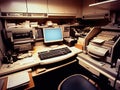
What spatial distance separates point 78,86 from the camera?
1.13 meters

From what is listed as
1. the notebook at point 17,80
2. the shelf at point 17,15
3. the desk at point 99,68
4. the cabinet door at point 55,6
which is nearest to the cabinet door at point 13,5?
the shelf at point 17,15

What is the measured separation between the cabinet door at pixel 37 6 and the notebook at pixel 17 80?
3.57 feet

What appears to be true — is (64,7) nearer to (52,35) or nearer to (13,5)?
(52,35)

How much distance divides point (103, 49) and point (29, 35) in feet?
4.04

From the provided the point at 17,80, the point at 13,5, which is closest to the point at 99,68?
the point at 17,80

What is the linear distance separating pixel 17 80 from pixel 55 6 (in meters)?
1.48

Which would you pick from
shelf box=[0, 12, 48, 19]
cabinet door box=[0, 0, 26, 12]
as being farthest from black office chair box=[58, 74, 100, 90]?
cabinet door box=[0, 0, 26, 12]

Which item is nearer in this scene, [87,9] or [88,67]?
[88,67]

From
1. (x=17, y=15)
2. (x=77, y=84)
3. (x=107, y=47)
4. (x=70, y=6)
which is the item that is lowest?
(x=77, y=84)

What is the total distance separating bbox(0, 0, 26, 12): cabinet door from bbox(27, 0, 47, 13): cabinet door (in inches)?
3.9

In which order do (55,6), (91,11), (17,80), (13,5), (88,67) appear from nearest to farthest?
(17,80) < (88,67) < (13,5) < (55,6) < (91,11)

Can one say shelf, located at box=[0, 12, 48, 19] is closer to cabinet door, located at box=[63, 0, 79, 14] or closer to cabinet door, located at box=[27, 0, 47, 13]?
cabinet door, located at box=[27, 0, 47, 13]

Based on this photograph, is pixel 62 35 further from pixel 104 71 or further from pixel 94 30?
pixel 104 71

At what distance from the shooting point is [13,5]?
1.43 meters
